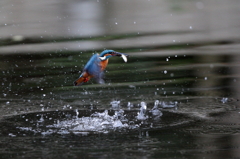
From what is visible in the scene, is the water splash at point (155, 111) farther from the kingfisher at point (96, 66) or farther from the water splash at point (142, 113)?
the kingfisher at point (96, 66)

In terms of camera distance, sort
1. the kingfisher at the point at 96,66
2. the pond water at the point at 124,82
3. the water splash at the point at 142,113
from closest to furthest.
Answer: the pond water at the point at 124,82 → the kingfisher at the point at 96,66 → the water splash at the point at 142,113

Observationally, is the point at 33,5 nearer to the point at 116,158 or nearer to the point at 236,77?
the point at 236,77

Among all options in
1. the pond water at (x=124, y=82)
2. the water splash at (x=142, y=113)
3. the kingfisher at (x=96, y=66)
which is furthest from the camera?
the water splash at (x=142, y=113)

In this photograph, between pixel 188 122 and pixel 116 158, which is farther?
pixel 188 122

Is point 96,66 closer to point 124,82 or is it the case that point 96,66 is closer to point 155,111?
point 155,111

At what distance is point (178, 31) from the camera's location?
24.7ft

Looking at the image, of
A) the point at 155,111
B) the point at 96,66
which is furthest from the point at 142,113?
the point at 96,66

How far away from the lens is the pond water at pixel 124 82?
3404 mm

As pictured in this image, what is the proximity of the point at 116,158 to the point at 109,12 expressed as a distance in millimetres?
5902

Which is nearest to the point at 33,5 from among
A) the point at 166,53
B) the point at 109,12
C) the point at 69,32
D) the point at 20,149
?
the point at 109,12

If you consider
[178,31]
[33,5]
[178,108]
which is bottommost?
[178,108]

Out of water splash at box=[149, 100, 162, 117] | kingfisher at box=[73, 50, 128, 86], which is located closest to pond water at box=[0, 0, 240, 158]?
water splash at box=[149, 100, 162, 117]

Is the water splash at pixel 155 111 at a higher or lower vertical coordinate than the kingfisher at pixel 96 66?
lower

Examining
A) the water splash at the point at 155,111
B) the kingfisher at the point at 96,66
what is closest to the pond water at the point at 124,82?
the water splash at the point at 155,111
